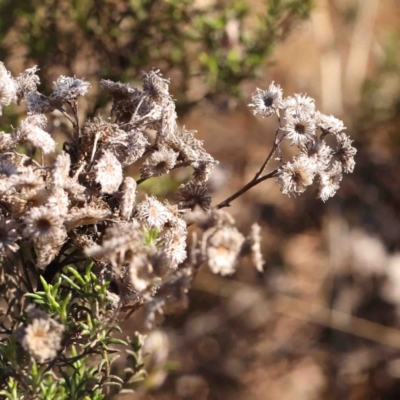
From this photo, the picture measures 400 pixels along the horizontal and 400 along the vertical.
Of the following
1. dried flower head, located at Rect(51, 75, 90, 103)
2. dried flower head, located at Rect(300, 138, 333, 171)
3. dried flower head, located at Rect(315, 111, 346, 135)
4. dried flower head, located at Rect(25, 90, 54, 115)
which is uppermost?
dried flower head, located at Rect(315, 111, 346, 135)

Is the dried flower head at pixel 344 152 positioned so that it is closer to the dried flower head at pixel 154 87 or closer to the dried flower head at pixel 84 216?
the dried flower head at pixel 154 87

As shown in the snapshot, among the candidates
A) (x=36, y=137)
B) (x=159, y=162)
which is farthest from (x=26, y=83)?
(x=159, y=162)

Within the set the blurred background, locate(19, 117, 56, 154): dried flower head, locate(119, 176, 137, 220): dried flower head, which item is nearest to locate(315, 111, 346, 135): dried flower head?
locate(119, 176, 137, 220): dried flower head

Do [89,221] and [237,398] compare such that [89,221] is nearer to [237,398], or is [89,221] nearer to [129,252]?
[129,252]

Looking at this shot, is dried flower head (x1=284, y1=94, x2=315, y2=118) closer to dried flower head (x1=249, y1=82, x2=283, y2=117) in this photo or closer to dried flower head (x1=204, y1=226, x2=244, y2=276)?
dried flower head (x1=249, y1=82, x2=283, y2=117)

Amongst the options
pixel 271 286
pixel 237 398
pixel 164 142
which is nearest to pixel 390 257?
pixel 271 286

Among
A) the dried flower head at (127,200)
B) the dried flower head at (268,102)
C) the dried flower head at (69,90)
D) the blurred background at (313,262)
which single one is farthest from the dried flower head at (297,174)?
the blurred background at (313,262)

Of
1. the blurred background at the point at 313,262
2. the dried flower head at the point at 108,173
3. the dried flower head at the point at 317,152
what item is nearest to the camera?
the dried flower head at the point at 108,173
